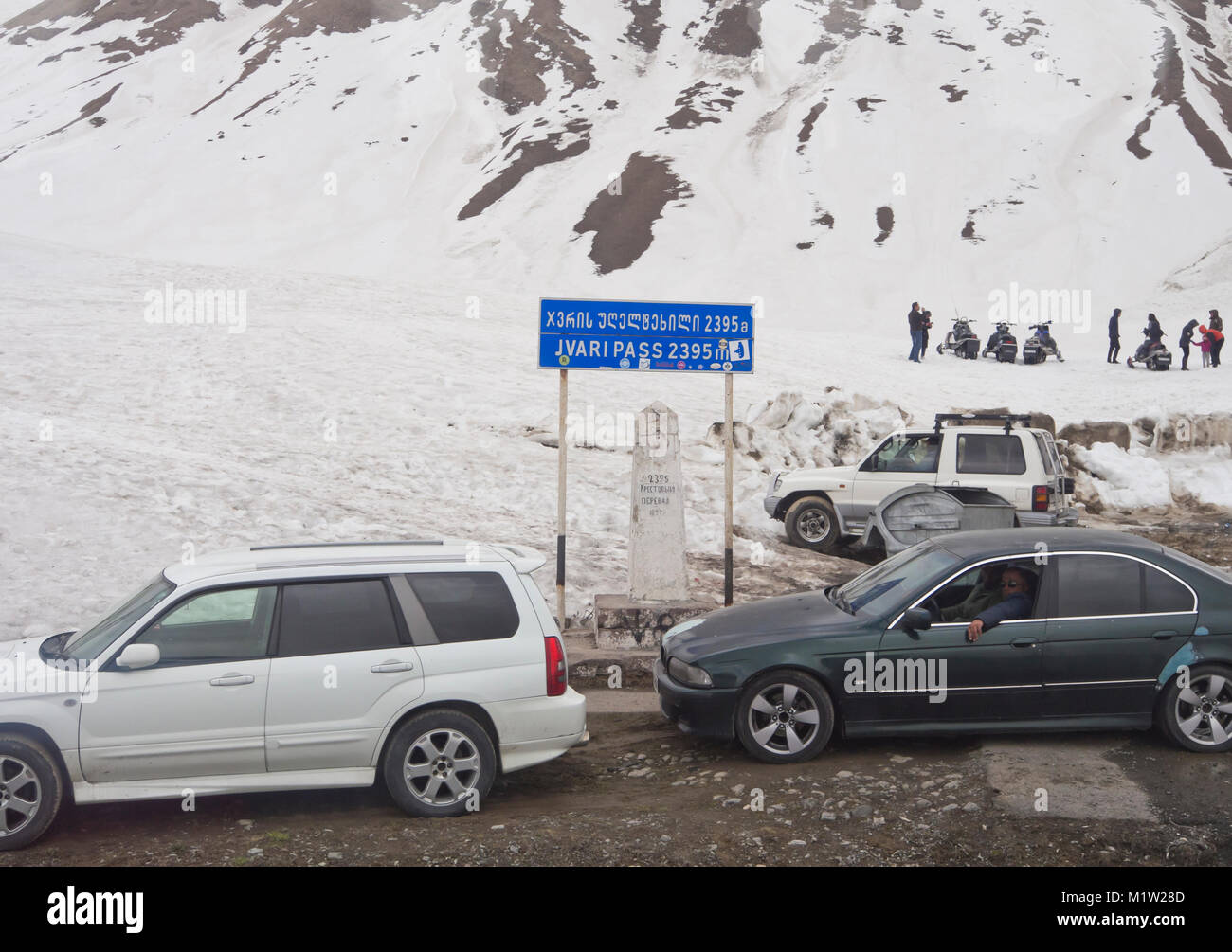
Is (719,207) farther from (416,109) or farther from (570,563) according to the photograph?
(570,563)

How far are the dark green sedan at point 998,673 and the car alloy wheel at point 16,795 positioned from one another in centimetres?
370

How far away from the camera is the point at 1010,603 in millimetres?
6969

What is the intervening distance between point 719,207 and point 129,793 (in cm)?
6717

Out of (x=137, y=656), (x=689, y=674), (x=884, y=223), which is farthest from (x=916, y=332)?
(x=884, y=223)

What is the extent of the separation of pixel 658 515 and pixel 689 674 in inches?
124

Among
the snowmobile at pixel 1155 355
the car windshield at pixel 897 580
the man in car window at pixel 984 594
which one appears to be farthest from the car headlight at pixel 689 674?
the snowmobile at pixel 1155 355

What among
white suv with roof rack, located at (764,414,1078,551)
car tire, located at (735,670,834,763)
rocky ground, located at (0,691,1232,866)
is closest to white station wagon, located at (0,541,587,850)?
rocky ground, located at (0,691,1232,866)

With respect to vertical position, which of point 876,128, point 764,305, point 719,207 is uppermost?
point 876,128

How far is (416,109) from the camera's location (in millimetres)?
86000

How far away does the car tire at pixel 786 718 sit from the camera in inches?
268

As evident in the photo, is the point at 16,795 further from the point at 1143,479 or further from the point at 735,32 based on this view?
the point at 735,32
